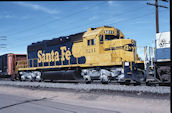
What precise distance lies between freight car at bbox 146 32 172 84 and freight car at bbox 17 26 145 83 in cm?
107

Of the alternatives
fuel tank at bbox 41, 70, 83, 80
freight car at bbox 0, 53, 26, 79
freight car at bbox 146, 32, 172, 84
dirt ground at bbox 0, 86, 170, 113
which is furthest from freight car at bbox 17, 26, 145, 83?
freight car at bbox 0, 53, 26, 79

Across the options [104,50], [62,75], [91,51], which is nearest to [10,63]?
[62,75]

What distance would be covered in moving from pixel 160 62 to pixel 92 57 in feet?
18.0

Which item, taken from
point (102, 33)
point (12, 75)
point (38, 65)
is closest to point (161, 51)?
point (102, 33)

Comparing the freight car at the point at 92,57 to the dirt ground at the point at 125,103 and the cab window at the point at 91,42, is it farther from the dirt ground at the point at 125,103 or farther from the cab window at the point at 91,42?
the dirt ground at the point at 125,103

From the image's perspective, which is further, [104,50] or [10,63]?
[10,63]

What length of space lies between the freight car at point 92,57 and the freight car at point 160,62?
107 cm

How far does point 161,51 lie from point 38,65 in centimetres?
1340

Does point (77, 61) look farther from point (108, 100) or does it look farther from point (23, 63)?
point (23, 63)

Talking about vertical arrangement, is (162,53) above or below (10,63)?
above

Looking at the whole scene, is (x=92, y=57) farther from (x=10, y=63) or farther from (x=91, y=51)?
(x=10, y=63)

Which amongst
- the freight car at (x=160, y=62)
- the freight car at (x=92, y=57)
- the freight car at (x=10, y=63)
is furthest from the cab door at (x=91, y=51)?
the freight car at (x=10, y=63)

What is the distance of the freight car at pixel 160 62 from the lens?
39.0 ft

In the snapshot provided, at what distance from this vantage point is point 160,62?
484 inches
